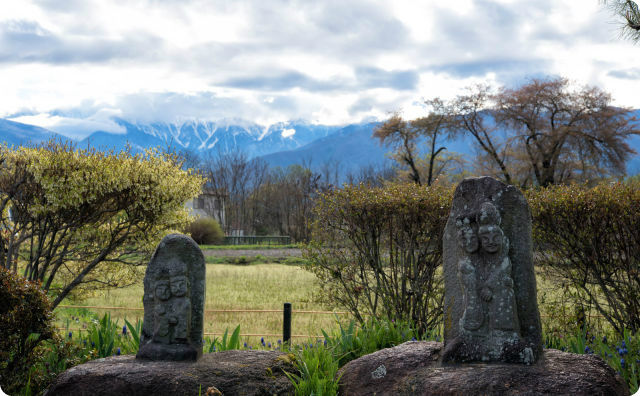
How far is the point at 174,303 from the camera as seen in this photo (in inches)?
239

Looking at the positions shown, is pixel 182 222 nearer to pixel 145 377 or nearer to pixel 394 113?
pixel 145 377

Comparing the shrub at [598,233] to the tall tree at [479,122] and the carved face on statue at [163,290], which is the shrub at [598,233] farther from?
the tall tree at [479,122]

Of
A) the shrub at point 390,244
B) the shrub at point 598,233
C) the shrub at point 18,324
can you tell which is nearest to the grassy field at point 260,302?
the shrub at point 598,233

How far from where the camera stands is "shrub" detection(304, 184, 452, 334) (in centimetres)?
801

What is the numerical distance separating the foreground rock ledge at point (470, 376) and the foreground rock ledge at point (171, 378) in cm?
85

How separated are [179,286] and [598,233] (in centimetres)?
614

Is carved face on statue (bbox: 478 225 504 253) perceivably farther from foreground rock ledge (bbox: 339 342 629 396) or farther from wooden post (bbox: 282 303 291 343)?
wooden post (bbox: 282 303 291 343)

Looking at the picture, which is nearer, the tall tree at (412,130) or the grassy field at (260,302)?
the grassy field at (260,302)

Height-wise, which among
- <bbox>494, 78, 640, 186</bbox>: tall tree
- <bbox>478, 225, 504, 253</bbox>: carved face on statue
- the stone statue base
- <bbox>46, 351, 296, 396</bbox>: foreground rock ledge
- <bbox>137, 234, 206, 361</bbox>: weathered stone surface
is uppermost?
<bbox>494, 78, 640, 186</bbox>: tall tree

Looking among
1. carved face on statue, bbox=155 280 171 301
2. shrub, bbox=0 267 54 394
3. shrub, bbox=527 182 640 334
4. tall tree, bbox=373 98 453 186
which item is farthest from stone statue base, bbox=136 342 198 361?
tall tree, bbox=373 98 453 186

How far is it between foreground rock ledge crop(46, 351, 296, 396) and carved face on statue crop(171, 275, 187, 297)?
2.53 feet

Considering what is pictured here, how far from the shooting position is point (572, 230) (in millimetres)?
8062

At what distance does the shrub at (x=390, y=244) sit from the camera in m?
8.01

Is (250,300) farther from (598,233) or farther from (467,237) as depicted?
(467,237)
